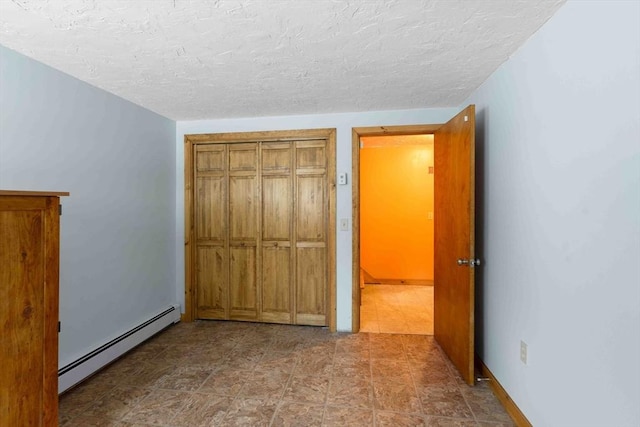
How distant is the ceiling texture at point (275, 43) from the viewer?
1.37 meters

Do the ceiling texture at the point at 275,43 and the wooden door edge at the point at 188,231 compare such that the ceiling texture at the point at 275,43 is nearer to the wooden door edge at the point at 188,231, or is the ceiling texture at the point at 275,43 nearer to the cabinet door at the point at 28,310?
the wooden door edge at the point at 188,231

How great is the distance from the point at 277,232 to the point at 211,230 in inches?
30.2

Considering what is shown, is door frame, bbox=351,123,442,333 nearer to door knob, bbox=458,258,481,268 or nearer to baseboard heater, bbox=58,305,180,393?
door knob, bbox=458,258,481,268

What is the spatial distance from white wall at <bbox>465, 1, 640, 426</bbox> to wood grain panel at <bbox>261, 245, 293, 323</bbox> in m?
1.96

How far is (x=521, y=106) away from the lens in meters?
1.69

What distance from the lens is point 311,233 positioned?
3098 mm

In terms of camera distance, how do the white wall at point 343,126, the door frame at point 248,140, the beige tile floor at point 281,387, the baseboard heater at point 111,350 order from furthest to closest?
the door frame at point 248,140
the white wall at point 343,126
the baseboard heater at point 111,350
the beige tile floor at point 281,387

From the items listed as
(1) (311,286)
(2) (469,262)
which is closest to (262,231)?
(1) (311,286)

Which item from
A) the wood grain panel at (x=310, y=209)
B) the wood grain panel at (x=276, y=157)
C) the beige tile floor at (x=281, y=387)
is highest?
the wood grain panel at (x=276, y=157)

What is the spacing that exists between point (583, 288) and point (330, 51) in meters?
1.77

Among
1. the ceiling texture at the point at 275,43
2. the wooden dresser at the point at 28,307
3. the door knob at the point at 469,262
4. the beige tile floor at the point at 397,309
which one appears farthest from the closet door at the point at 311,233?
the wooden dresser at the point at 28,307

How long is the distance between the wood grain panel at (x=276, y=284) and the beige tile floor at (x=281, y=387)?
0.35m

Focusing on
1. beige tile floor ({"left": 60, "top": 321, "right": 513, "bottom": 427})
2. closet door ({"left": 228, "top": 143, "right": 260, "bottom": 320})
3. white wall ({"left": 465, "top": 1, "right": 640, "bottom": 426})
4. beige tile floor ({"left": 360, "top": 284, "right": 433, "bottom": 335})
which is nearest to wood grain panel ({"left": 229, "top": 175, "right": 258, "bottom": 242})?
closet door ({"left": 228, "top": 143, "right": 260, "bottom": 320})

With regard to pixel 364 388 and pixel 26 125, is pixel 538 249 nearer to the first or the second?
pixel 364 388
